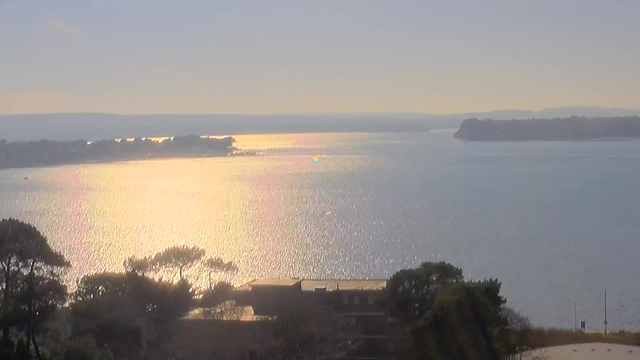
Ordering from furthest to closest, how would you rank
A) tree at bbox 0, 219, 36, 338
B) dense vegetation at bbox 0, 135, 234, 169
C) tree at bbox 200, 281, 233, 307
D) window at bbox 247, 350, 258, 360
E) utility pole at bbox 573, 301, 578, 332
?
dense vegetation at bbox 0, 135, 234, 169 → utility pole at bbox 573, 301, 578, 332 → tree at bbox 200, 281, 233, 307 → window at bbox 247, 350, 258, 360 → tree at bbox 0, 219, 36, 338

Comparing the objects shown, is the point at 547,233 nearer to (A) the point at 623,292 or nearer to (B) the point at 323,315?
(A) the point at 623,292

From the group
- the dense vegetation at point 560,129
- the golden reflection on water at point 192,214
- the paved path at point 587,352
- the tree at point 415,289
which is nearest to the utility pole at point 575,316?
the paved path at point 587,352

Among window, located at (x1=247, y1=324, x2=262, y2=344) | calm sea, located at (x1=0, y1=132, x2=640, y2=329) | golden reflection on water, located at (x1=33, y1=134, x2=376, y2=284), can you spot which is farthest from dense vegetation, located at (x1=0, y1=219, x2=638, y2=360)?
calm sea, located at (x1=0, y1=132, x2=640, y2=329)

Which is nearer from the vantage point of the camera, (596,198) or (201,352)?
(201,352)

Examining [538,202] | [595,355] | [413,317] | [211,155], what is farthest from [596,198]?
[211,155]

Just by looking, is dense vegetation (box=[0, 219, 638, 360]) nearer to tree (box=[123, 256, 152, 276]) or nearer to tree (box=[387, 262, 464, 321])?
tree (box=[387, 262, 464, 321])

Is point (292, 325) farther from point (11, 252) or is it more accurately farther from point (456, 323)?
point (11, 252)
